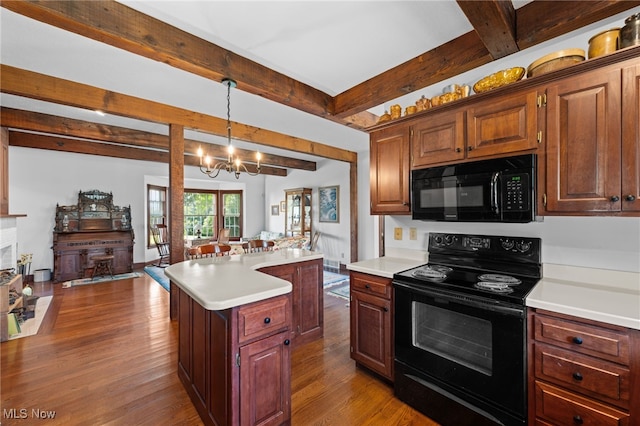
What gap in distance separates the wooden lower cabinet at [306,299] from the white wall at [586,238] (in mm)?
1601

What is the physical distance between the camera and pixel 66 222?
5613mm

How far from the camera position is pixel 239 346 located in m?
1.47

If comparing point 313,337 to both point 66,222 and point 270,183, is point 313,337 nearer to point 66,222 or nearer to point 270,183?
point 66,222

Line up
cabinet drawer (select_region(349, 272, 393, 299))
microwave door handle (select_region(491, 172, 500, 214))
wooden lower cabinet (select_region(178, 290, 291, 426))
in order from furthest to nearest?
1. cabinet drawer (select_region(349, 272, 393, 299))
2. microwave door handle (select_region(491, 172, 500, 214))
3. wooden lower cabinet (select_region(178, 290, 291, 426))

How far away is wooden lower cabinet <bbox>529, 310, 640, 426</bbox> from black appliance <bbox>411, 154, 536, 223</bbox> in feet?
2.11

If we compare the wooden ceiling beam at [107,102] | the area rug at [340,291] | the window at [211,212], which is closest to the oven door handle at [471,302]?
the area rug at [340,291]

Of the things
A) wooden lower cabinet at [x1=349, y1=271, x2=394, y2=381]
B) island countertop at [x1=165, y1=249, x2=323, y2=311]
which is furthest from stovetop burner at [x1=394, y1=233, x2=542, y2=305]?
island countertop at [x1=165, y1=249, x2=323, y2=311]

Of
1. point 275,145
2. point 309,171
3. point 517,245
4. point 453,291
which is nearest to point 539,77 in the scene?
point 517,245

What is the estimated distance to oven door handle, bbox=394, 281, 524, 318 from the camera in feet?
4.78

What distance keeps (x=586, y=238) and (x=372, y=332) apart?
155 cm

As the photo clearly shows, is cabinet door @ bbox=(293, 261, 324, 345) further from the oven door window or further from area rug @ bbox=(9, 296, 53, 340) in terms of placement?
area rug @ bbox=(9, 296, 53, 340)

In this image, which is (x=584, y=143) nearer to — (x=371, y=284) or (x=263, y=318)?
(x=371, y=284)

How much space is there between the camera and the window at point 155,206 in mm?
6926

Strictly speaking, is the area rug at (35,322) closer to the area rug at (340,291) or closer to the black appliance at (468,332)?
the area rug at (340,291)
